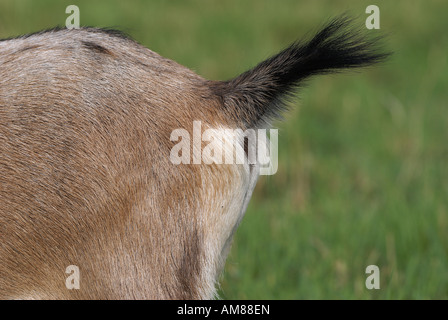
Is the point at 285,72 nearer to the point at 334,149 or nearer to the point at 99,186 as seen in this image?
the point at 99,186

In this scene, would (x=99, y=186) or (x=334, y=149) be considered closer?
(x=99, y=186)

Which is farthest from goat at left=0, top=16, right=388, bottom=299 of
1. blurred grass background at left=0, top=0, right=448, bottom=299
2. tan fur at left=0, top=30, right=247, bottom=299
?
blurred grass background at left=0, top=0, right=448, bottom=299

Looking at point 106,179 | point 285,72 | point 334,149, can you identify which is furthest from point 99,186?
point 334,149

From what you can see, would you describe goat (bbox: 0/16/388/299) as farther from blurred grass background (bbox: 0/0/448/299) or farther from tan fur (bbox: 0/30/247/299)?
blurred grass background (bbox: 0/0/448/299)

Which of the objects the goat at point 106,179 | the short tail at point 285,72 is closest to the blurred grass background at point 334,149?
the short tail at point 285,72

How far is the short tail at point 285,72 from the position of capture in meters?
2.56

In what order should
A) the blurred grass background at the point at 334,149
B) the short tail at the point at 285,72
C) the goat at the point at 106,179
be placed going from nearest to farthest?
1. the goat at the point at 106,179
2. the short tail at the point at 285,72
3. the blurred grass background at the point at 334,149

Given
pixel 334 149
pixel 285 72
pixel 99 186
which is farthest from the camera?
pixel 334 149

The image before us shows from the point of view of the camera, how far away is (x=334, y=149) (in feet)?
19.3

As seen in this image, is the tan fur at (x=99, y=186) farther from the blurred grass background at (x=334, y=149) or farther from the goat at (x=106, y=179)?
the blurred grass background at (x=334, y=149)

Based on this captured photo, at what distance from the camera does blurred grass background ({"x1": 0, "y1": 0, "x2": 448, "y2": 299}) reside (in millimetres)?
4066

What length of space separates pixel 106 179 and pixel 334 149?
385cm

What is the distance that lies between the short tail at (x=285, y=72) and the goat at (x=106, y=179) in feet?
0.10
